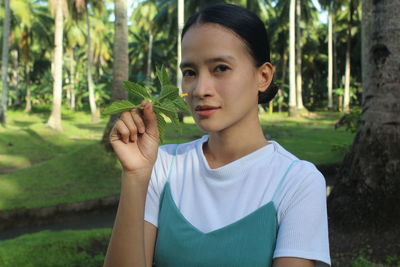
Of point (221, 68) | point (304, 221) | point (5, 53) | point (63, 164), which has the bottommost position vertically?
point (63, 164)

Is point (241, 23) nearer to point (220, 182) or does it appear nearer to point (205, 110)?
point (205, 110)

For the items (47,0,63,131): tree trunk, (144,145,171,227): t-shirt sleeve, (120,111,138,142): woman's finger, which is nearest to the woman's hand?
(120,111,138,142): woman's finger

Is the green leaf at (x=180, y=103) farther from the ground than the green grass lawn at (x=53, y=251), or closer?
farther from the ground

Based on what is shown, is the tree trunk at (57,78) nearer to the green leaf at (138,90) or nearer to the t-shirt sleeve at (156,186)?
the t-shirt sleeve at (156,186)

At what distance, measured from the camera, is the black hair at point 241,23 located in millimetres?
1460

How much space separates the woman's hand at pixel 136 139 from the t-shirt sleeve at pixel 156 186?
0.14 meters

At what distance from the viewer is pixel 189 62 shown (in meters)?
1.47

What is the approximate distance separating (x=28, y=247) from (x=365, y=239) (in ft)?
12.4

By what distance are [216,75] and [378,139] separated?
407 cm

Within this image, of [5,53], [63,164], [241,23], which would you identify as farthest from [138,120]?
[5,53]

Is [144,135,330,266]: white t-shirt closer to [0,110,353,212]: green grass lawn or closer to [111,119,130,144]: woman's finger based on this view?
[111,119,130,144]: woman's finger

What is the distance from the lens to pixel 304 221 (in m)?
1.33

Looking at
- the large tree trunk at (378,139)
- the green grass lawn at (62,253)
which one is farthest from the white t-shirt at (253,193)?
the large tree trunk at (378,139)

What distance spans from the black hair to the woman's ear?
0.07 ft
